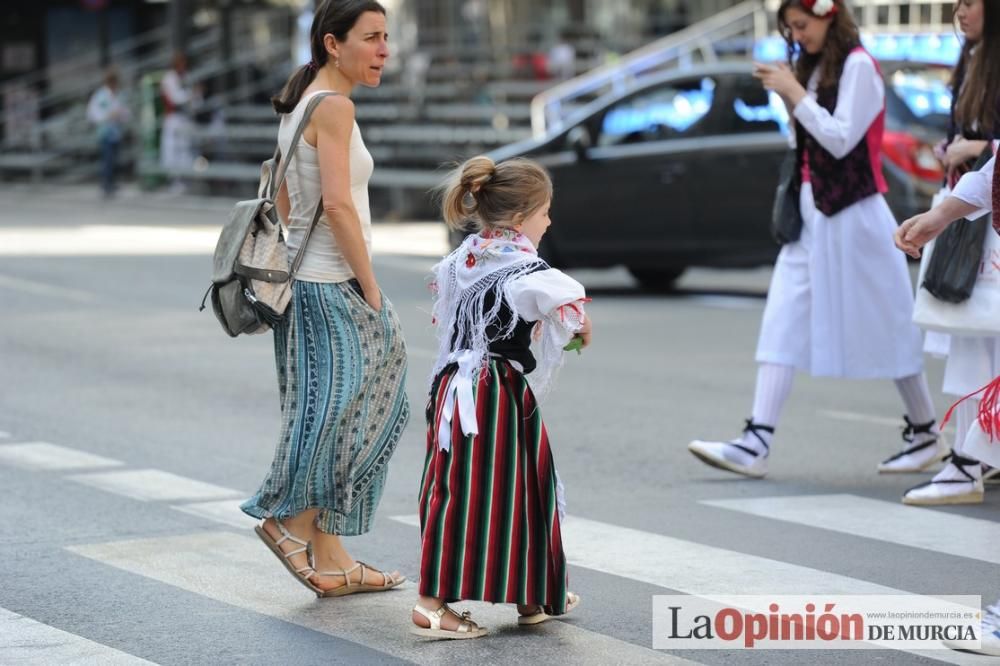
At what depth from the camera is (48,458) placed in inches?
309

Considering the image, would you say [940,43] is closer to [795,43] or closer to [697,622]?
[795,43]

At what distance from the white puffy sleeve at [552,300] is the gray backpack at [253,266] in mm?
735

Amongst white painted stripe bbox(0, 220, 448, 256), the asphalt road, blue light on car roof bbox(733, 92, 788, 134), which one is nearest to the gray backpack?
the asphalt road

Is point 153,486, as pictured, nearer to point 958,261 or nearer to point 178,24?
point 958,261

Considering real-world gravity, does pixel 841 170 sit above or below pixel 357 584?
above

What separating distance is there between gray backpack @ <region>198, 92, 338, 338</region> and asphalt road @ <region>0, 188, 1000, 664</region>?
0.87m

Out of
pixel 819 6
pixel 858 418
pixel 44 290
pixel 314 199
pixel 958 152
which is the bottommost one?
pixel 858 418

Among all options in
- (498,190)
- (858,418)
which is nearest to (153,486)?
(498,190)

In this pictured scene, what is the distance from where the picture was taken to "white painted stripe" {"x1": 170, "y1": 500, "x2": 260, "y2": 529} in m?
6.58

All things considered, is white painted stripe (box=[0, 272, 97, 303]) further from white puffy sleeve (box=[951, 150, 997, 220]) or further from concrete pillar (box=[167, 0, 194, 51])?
concrete pillar (box=[167, 0, 194, 51])

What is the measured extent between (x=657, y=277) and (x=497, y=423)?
9.85 meters

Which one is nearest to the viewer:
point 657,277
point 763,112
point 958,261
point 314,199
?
point 314,199

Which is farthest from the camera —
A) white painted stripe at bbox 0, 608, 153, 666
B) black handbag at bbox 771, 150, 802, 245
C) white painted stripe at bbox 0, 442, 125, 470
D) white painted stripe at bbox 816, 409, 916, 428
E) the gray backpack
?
white painted stripe at bbox 816, 409, 916, 428

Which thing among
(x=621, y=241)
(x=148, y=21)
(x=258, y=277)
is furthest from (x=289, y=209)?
(x=148, y=21)
